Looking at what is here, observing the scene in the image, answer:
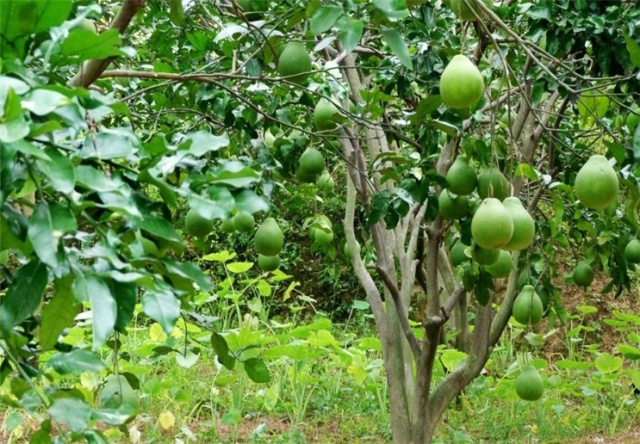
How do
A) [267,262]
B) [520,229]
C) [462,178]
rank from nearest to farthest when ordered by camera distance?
[520,229] → [462,178] → [267,262]

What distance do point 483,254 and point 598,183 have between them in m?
0.32

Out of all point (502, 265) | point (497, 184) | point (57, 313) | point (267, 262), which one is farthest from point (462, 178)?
point (57, 313)

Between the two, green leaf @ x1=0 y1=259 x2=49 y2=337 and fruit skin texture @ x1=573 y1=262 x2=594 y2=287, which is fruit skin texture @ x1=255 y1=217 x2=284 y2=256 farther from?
green leaf @ x1=0 y1=259 x2=49 y2=337

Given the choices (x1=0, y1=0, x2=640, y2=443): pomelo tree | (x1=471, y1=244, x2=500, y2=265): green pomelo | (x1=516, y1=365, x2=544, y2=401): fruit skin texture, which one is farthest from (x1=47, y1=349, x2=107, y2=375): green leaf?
(x1=516, y1=365, x2=544, y2=401): fruit skin texture

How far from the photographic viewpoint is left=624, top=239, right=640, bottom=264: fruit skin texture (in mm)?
2598

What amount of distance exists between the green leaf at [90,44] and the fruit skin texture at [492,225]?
32.7 inches

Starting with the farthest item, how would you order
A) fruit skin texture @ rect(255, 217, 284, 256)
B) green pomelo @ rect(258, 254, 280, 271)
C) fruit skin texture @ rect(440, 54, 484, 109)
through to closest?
green pomelo @ rect(258, 254, 280, 271), fruit skin texture @ rect(255, 217, 284, 256), fruit skin texture @ rect(440, 54, 484, 109)

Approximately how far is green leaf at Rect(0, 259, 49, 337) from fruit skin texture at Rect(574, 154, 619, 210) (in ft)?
3.85

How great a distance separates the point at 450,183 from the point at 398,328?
118 centimetres

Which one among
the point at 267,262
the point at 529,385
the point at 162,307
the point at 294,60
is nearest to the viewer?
the point at 162,307

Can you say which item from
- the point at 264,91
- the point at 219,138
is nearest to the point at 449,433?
the point at 264,91

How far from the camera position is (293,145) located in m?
2.40

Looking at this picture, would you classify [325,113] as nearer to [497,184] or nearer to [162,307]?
[497,184]

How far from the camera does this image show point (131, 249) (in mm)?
826
